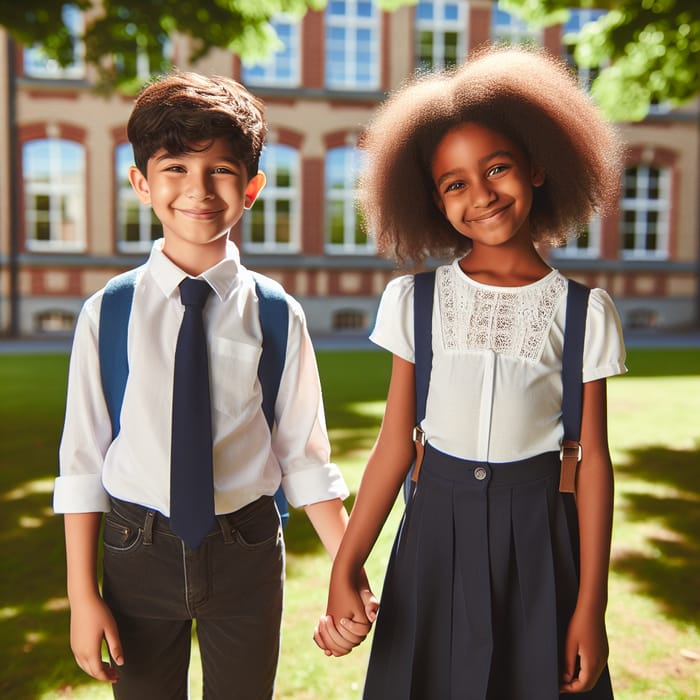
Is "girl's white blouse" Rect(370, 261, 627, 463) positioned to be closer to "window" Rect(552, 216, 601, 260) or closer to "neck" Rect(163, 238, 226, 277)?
"neck" Rect(163, 238, 226, 277)

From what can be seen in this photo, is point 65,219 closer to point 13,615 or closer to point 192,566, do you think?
point 13,615

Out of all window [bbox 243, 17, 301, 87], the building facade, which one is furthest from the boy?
window [bbox 243, 17, 301, 87]

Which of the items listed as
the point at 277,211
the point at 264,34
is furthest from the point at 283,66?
the point at 264,34

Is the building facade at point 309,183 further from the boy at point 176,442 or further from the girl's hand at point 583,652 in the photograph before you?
the girl's hand at point 583,652

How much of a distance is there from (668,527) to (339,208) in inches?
554

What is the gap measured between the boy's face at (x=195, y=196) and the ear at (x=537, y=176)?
57cm

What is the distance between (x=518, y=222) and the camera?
1599 mm

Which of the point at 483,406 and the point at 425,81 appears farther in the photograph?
the point at 425,81

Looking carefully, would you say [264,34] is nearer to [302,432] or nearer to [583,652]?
[302,432]

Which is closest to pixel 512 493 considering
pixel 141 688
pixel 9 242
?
pixel 141 688

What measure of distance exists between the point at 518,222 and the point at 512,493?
1.73 feet

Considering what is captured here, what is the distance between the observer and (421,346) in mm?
1629

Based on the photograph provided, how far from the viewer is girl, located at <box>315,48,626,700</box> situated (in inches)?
62.2

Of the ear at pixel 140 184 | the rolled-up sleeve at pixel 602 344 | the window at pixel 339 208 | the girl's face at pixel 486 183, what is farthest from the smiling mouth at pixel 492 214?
the window at pixel 339 208
